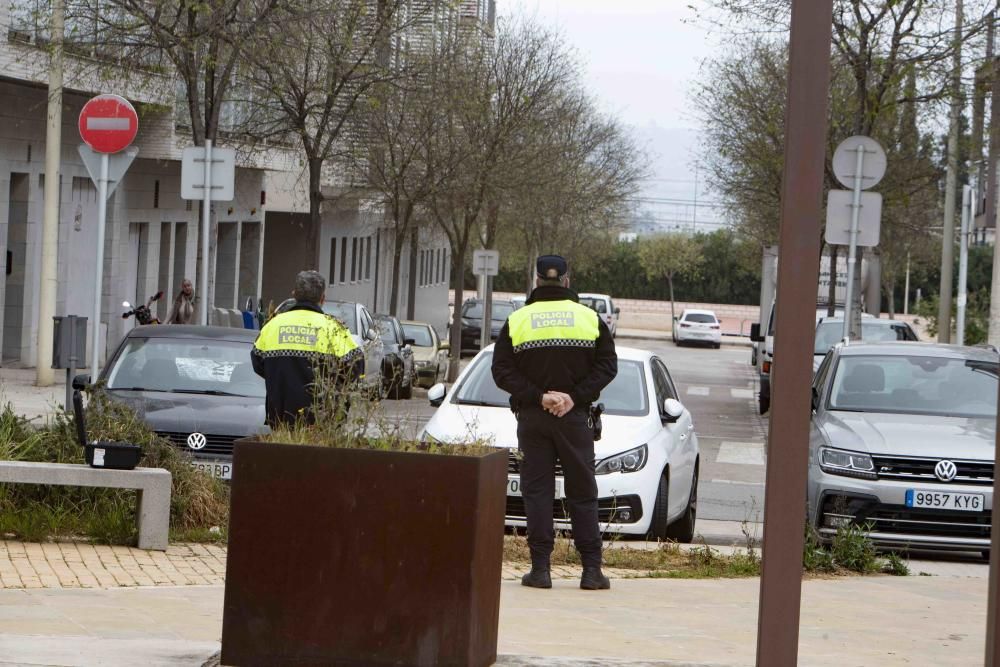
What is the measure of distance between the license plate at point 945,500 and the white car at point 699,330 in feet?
178

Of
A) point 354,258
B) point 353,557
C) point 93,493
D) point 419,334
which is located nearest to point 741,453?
point 93,493

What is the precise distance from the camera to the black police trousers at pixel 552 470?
8.27 metres

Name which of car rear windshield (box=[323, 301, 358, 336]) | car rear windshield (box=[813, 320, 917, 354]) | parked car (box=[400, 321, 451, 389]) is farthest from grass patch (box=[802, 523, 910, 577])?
parked car (box=[400, 321, 451, 389])

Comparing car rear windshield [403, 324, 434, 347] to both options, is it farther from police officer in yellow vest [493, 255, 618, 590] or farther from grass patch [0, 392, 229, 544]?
police officer in yellow vest [493, 255, 618, 590]

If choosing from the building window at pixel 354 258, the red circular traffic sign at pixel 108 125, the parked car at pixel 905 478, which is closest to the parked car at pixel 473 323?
the building window at pixel 354 258

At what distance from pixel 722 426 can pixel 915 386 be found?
13162 millimetres

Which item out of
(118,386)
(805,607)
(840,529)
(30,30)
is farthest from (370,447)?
(30,30)

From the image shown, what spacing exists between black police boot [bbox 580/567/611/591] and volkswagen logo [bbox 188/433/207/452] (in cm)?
409

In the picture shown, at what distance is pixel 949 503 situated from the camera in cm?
1097

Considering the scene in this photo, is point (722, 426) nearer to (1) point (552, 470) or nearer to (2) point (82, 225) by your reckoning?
(2) point (82, 225)

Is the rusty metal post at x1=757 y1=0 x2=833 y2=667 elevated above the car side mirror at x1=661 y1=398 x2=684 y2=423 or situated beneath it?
elevated above

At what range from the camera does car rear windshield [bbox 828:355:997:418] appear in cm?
1229

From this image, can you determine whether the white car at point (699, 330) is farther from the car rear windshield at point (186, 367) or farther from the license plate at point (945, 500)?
the license plate at point (945, 500)

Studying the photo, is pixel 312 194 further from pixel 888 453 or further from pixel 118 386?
pixel 888 453
